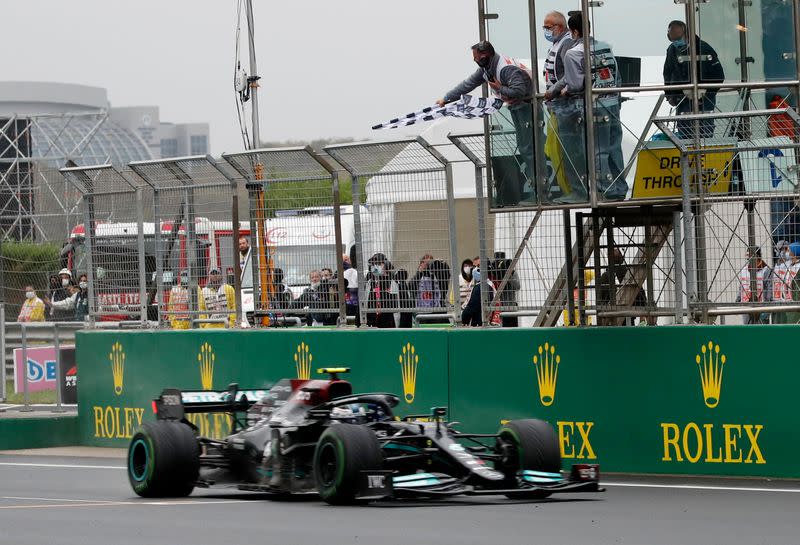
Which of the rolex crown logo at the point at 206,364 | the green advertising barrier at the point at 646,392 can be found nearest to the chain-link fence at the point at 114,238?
the rolex crown logo at the point at 206,364

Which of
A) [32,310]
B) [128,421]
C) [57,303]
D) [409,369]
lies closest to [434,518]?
[409,369]

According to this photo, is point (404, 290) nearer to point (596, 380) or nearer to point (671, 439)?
point (596, 380)

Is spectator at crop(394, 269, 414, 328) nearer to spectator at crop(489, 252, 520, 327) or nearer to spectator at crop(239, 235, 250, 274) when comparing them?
spectator at crop(489, 252, 520, 327)

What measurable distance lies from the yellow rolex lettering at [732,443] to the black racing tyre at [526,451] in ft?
6.69

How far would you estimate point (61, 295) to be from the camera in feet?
81.0

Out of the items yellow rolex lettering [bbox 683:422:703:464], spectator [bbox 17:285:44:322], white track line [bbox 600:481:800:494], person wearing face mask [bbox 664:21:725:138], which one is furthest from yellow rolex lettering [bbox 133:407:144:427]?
person wearing face mask [bbox 664:21:725:138]

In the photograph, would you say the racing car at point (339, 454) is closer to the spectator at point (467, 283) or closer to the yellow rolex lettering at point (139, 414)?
the spectator at point (467, 283)

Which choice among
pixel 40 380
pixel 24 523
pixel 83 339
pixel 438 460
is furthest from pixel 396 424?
pixel 40 380

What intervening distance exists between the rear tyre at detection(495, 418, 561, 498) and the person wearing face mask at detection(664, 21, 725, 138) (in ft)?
13.6

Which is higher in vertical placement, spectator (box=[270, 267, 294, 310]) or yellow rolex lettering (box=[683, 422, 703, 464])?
spectator (box=[270, 267, 294, 310])

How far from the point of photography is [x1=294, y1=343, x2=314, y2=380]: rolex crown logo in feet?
51.7

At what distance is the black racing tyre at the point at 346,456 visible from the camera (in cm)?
1030

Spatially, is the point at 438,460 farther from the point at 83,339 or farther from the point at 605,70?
the point at 83,339

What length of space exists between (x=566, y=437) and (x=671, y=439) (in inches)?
44.0
